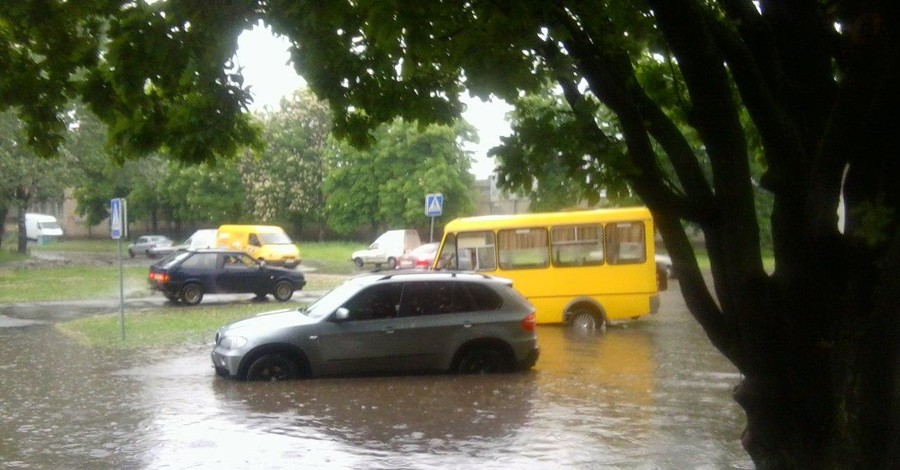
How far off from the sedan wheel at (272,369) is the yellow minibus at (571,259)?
913cm

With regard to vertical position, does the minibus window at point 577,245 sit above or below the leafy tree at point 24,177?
below

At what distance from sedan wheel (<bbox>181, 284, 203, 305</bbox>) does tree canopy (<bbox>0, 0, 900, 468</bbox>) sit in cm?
2208

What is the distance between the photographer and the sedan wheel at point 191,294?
29.6 metres

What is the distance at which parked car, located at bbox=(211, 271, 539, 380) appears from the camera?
565 inches

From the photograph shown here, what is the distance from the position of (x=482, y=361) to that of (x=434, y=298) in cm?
114

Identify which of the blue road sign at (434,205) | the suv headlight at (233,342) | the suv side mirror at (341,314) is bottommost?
the suv headlight at (233,342)

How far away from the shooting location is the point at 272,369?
1448 centimetres

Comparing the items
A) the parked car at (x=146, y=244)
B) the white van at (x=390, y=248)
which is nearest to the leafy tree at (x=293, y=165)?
the parked car at (x=146, y=244)

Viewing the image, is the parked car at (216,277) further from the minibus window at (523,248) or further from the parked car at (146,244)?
the parked car at (146,244)

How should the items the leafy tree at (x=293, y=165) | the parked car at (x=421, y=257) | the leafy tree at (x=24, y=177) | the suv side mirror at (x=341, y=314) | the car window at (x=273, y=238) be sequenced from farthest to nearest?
the leafy tree at (x=293, y=165) → the leafy tree at (x=24, y=177) → the car window at (x=273, y=238) → the parked car at (x=421, y=257) → the suv side mirror at (x=341, y=314)

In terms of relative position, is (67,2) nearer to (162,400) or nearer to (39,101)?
(39,101)

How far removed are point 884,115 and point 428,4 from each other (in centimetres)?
327

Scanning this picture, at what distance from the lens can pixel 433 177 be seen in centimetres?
4778

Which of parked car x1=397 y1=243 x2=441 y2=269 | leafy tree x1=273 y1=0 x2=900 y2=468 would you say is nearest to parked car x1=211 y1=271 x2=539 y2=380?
leafy tree x1=273 y1=0 x2=900 y2=468
